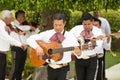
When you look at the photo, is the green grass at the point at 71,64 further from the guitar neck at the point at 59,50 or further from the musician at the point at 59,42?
the guitar neck at the point at 59,50

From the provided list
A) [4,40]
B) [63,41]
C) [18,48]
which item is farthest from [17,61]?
[63,41]

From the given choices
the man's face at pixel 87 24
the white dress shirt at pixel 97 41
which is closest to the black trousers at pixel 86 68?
the white dress shirt at pixel 97 41

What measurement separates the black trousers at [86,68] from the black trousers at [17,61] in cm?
214

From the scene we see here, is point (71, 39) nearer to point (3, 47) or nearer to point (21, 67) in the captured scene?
point (3, 47)

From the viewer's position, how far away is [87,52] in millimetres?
8016

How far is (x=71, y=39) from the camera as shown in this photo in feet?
23.5

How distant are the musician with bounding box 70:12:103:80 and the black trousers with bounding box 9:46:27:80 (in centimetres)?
215

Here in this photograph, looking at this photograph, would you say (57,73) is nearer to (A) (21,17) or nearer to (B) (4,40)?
(B) (4,40)

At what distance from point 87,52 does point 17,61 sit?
8.38 ft

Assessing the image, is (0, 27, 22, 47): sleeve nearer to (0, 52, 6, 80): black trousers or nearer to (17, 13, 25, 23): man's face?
(0, 52, 6, 80): black trousers

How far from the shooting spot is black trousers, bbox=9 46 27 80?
33.0 feet

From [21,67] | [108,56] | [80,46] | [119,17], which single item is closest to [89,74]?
[80,46]

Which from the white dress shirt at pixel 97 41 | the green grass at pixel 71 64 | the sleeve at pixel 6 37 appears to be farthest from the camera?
the green grass at pixel 71 64

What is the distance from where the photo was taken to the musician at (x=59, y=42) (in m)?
6.97
